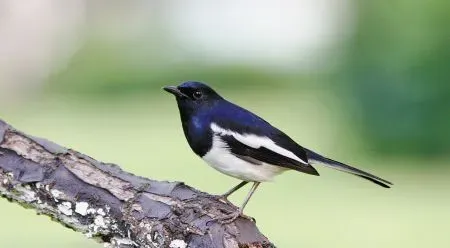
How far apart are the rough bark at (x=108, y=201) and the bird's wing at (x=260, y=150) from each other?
420mm

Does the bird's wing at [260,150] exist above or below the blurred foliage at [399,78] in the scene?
below

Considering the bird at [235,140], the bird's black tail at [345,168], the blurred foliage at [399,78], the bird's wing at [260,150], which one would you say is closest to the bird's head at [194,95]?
the bird at [235,140]

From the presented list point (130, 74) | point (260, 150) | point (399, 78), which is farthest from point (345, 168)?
point (130, 74)

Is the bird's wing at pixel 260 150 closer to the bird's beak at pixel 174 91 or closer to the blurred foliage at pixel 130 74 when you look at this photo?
the bird's beak at pixel 174 91

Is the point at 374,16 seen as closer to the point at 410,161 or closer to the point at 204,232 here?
the point at 410,161

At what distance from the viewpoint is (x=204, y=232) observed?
347 cm

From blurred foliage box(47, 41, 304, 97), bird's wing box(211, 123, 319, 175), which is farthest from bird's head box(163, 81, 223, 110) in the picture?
blurred foliage box(47, 41, 304, 97)

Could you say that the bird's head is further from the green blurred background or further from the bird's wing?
the green blurred background

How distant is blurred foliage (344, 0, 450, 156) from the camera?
12.8 meters

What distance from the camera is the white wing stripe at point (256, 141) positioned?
13.2 feet

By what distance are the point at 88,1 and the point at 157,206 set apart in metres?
24.3

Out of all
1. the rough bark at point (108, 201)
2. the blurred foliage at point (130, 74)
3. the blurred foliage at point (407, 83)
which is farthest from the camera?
the blurred foliage at point (130, 74)

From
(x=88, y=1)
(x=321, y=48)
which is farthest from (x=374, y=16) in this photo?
(x=88, y=1)

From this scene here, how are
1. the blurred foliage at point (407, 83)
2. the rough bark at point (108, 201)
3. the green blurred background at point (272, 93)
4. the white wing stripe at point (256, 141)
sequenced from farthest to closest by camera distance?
the blurred foliage at point (407, 83)
the green blurred background at point (272, 93)
the white wing stripe at point (256, 141)
the rough bark at point (108, 201)
